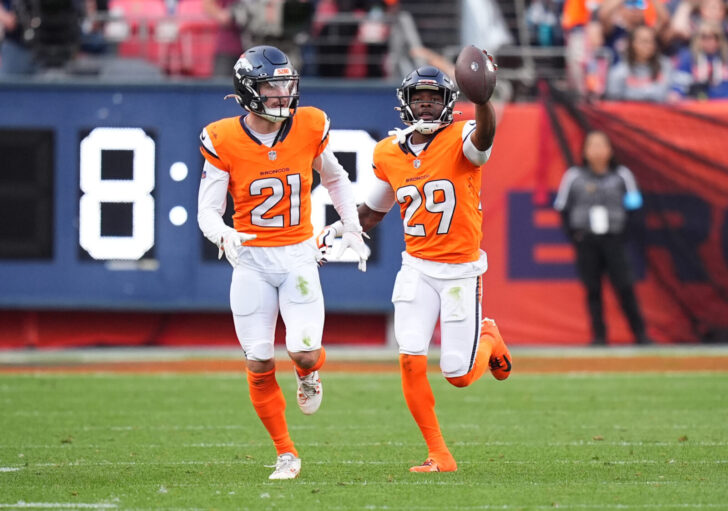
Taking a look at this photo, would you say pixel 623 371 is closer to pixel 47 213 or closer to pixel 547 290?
pixel 547 290

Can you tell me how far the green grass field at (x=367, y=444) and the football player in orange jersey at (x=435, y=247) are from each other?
0.50m

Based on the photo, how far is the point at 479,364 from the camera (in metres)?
6.73

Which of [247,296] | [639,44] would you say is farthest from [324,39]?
[247,296]

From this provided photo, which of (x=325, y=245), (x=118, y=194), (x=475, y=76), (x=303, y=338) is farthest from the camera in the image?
(x=118, y=194)

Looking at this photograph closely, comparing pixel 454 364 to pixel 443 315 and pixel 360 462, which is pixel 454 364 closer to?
pixel 443 315

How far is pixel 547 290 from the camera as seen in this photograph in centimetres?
1376

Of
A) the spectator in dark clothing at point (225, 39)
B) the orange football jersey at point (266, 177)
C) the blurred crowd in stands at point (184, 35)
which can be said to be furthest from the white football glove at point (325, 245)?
the spectator in dark clothing at point (225, 39)

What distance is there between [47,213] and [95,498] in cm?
780

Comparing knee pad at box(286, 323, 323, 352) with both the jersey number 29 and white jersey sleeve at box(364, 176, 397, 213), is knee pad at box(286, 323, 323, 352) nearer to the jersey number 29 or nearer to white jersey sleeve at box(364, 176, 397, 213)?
the jersey number 29

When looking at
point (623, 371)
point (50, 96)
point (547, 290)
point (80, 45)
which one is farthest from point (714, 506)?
point (80, 45)

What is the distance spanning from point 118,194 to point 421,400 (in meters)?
7.17

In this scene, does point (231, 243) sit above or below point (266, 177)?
below

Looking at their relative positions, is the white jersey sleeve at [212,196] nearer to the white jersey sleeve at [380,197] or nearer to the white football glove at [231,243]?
the white football glove at [231,243]

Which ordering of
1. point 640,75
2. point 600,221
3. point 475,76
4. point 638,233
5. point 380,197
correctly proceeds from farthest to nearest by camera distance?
point 640,75 < point 638,233 < point 600,221 < point 380,197 < point 475,76
